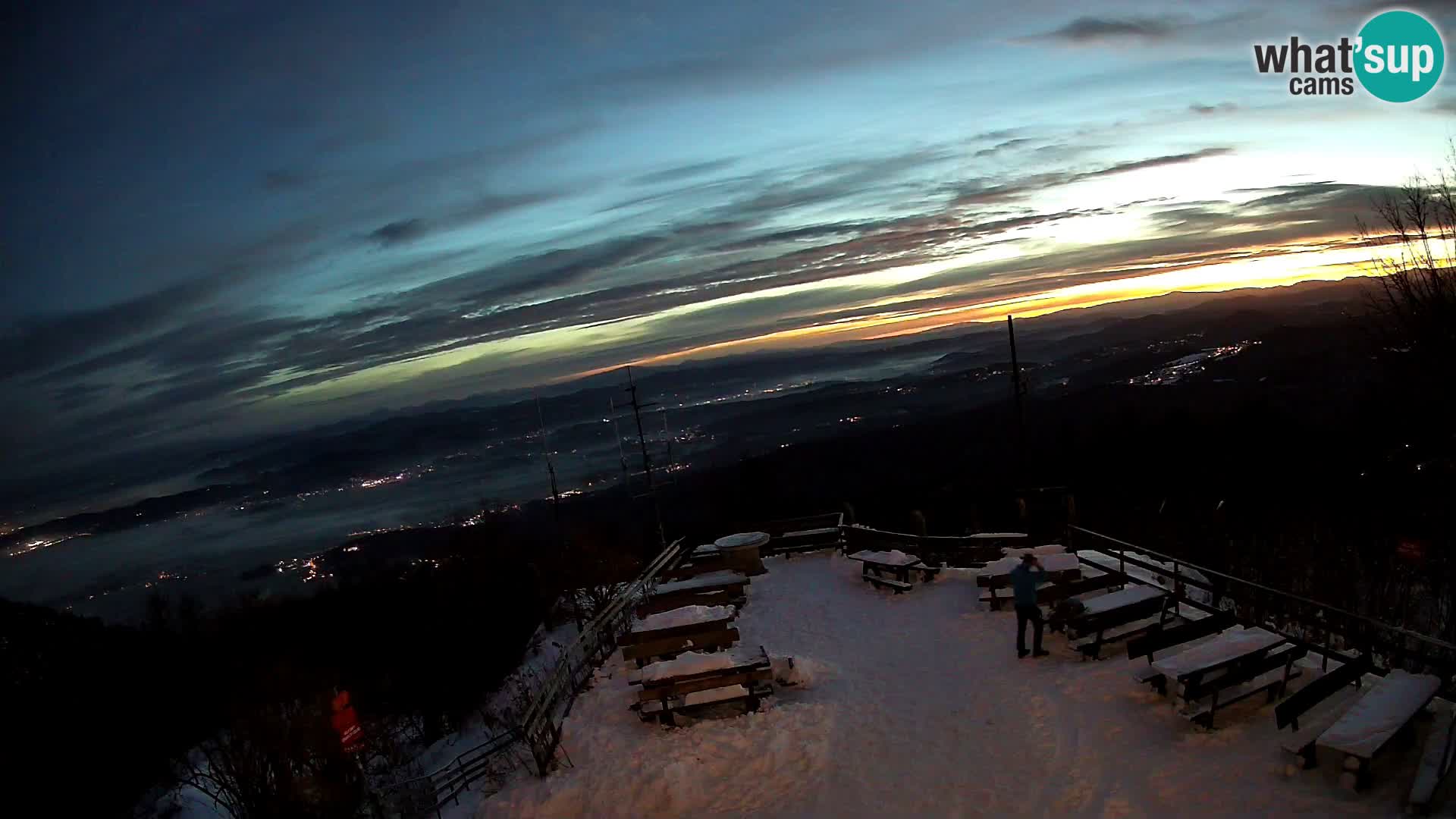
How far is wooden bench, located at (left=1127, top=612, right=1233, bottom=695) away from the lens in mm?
8695

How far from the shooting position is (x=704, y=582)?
51.6 ft

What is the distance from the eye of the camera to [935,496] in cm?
4172

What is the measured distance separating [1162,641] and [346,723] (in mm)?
10152

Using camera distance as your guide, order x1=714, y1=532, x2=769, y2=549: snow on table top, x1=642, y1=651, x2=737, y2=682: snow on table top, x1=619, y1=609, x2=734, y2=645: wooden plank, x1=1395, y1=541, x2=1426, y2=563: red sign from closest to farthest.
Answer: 1. x1=642, y1=651, x2=737, y2=682: snow on table top
2. x1=619, y1=609, x2=734, y2=645: wooden plank
3. x1=1395, y1=541, x2=1426, y2=563: red sign
4. x1=714, y1=532, x2=769, y2=549: snow on table top

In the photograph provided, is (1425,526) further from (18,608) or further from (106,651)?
(18,608)

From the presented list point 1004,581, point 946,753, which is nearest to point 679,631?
point 946,753

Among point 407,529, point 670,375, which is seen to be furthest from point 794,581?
point 670,375

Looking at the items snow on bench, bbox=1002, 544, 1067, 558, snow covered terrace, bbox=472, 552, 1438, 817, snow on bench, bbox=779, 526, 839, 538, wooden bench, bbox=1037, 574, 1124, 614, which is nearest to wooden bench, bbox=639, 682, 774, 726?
snow covered terrace, bbox=472, 552, 1438, 817

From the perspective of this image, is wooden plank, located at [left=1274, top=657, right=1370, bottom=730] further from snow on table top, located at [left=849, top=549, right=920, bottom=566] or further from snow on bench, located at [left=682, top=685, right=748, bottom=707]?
snow on table top, located at [left=849, top=549, right=920, bottom=566]

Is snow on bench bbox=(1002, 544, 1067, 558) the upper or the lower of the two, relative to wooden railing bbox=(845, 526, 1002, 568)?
upper

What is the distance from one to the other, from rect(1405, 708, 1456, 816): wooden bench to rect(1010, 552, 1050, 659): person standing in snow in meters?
4.46

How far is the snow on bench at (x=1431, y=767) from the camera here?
598 cm

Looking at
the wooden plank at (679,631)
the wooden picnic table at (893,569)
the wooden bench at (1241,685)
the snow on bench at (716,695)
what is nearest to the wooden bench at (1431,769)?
the wooden bench at (1241,685)

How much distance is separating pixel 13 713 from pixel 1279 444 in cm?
4951
